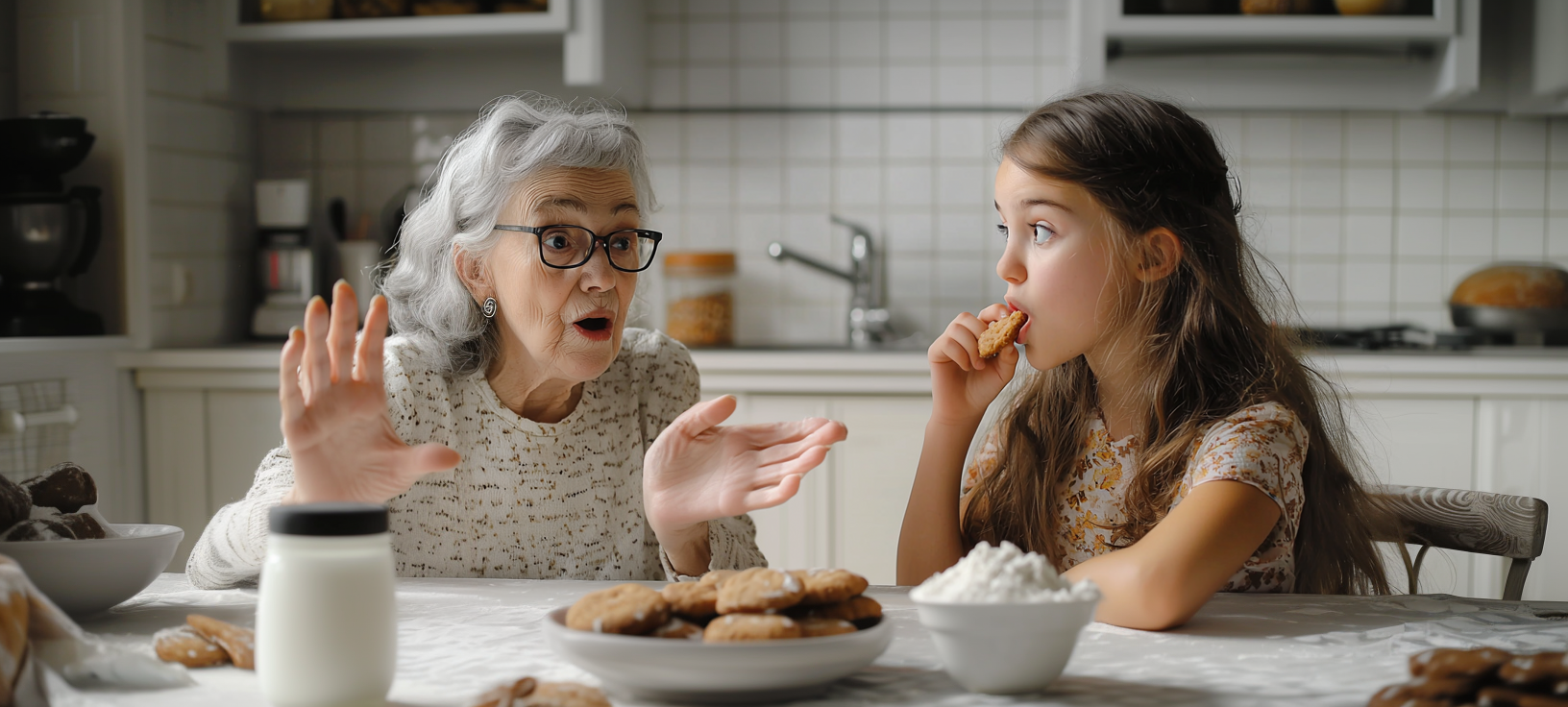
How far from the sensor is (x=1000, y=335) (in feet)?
4.38

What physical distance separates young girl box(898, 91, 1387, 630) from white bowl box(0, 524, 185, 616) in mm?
817

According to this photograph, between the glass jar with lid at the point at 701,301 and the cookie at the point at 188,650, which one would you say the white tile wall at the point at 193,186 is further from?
the cookie at the point at 188,650

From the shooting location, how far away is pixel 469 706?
0.73m

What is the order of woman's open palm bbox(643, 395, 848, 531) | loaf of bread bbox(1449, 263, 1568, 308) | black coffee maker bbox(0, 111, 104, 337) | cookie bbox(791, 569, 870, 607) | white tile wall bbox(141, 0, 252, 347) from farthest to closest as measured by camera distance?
white tile wall bbox(141, 0, 252, 347), loaf of bread bbox(1449, 263, 1568, 308), black coffee maker bbox(0, 111, 104, 337), woman's open palm bbox(643, 395, 848, 531), cookie bbox(791, 569, 870, 607)

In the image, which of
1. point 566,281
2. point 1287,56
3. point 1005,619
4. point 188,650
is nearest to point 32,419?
point 566,281

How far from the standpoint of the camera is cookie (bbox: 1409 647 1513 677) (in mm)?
714

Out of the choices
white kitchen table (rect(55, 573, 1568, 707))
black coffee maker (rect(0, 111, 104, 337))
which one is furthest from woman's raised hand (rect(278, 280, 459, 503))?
black coffee maker (rect(0, 111, 104, 337))

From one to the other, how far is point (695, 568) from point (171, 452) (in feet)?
5.98

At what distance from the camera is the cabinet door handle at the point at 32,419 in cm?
229

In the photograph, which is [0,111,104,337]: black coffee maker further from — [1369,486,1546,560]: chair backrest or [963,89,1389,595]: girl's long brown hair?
[1369,486,1546,560]: chair backrest

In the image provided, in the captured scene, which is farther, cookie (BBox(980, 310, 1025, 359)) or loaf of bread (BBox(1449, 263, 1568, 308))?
loaf of bread (BBox(1449, 263, 1568, 308))

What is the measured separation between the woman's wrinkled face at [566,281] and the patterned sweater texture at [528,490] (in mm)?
129

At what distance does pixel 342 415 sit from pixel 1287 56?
2593mm

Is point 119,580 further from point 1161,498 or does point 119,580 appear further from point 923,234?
point 923,234
